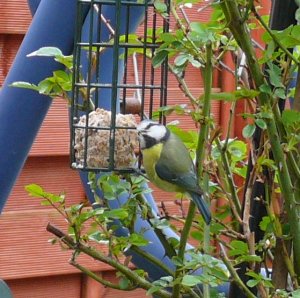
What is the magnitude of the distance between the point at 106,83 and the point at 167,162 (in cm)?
16

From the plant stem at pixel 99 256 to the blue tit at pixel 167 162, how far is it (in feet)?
0.38

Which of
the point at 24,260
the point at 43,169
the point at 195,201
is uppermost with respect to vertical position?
Result: the point at 195,201

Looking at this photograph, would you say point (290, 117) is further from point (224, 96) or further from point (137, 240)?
point (137, 240)

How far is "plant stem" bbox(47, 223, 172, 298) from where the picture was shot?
42.7 inches

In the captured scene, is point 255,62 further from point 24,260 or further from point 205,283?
point 24,260

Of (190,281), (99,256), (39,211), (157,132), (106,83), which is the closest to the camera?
(190,281)

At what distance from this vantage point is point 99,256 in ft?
3.66

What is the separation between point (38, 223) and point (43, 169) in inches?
5.2

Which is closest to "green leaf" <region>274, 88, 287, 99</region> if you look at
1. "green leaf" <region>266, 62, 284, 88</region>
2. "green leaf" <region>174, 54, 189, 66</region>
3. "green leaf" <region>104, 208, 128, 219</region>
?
"green leaf" <region>266, 62, 284, 88</region>

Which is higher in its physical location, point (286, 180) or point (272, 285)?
point (286, 180)

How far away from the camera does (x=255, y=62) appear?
1.06 meters

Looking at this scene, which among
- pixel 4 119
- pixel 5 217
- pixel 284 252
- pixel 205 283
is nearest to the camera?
pixel 205 283

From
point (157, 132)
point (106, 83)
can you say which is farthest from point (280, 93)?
point (106, 83)

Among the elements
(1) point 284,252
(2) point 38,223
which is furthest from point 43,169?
(1) point 284,252
